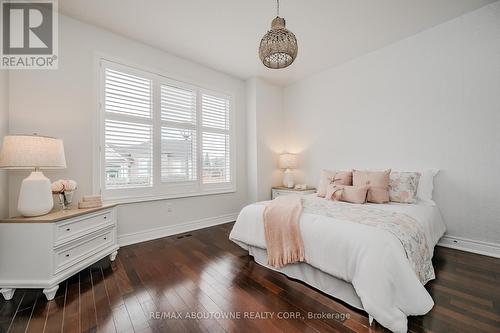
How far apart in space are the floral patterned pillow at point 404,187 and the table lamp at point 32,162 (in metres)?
3.73

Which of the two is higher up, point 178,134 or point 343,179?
point 178,134

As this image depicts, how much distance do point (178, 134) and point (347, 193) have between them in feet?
8.85

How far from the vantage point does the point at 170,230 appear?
3225 millimetres

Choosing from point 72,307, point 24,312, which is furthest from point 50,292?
point 72,307

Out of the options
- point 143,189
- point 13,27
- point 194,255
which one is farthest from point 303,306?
point 13,27

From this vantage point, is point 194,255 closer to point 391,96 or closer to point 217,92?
point 217,92

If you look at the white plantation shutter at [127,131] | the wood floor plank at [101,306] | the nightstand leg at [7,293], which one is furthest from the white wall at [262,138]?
the nightstand leg at [7,293]

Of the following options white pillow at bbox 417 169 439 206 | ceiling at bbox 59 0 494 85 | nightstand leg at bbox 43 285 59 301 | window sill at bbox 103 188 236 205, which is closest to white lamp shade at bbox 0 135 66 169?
window sill at bbox 103 188 236 205

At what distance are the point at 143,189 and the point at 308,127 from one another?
10.6 feet

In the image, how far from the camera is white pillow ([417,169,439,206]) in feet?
8.71

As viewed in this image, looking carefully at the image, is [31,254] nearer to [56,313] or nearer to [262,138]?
[56,313]

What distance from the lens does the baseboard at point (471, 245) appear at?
7.64 ft

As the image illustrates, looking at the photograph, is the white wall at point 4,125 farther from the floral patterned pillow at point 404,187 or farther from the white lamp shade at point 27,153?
the floral patterned pillow at point 404,187

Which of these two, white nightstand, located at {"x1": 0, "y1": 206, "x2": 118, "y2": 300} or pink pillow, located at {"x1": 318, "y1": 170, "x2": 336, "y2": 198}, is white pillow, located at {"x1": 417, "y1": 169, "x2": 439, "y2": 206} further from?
white nightstand, located at {"x1": 0, "y1": 206, "x2": 118, "y2": 300}
